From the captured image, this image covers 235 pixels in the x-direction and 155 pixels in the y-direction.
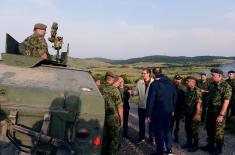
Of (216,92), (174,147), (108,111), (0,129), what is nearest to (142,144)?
(174,147)

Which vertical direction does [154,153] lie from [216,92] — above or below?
below

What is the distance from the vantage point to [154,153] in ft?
30.6

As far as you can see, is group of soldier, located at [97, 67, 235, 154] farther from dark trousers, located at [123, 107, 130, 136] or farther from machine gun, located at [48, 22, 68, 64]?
machine gun, located at [48, 22, 68, 64]

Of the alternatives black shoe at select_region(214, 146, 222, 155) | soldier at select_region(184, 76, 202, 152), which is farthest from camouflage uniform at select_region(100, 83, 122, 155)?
black shoe at select_region(214, 146, 222, 155)

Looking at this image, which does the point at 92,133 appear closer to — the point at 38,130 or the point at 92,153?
the point at 92,153

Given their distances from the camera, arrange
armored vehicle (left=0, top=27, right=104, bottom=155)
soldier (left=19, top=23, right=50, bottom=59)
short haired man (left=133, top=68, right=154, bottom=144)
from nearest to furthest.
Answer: armored vehicle (left=0, top=27, right=104, bottom=155), soldier (left=19, top=23, right=50, bottom=59), short haired man (left=133, top=68, right=154, bottom=144)

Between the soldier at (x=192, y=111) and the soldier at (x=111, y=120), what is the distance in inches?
106

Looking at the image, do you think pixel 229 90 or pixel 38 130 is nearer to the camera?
pixel 38 130

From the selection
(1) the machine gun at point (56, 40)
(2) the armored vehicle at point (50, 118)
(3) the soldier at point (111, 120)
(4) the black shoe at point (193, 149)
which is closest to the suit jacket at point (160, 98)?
(3) the soldier at point (111, 120)

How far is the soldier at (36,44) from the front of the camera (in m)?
8.07

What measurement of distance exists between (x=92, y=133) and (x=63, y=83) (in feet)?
3.36

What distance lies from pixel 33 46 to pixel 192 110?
4377 mm

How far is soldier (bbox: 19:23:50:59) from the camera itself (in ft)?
26.5

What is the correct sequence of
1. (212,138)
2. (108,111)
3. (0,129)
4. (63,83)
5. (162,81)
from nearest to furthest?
(0,129)
(63,83)
(108,111)
(162,81)
(212,138)
